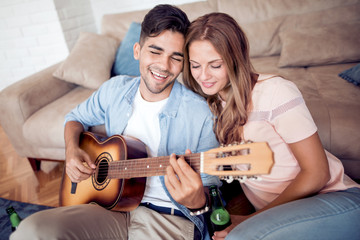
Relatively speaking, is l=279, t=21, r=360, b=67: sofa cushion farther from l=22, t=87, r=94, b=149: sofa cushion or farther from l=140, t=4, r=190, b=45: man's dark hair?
l=22, t=87, r=94, b=149: sofa cushion

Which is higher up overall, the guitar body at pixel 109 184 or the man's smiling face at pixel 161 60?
the man's smiling face at pixel 161 60

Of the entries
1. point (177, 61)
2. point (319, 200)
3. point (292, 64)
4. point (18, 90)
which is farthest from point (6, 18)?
point (319, 200)

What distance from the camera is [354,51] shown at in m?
1.79

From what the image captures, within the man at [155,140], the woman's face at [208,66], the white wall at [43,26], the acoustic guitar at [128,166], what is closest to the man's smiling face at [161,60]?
the man at [155,140]

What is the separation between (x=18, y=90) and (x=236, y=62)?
1689 millimetres

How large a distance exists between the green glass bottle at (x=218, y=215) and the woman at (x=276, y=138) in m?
0.09

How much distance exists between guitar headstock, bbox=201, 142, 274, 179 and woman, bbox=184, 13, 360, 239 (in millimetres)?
268

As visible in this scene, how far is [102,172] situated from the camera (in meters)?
1.14

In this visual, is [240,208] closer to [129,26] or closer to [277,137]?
[277,137]

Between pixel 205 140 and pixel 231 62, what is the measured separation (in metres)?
0.37

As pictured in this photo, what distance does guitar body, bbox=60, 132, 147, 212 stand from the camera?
105cm

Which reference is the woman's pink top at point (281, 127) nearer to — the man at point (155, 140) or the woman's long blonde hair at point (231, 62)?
the woman's long blonde hair at point (231, 62)

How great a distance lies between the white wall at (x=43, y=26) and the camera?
8.54 feet

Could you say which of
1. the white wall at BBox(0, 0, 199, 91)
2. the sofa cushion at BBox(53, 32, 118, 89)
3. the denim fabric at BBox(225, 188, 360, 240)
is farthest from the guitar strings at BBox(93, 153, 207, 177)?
the white wall at BBox(0, 0, 199, 91)
